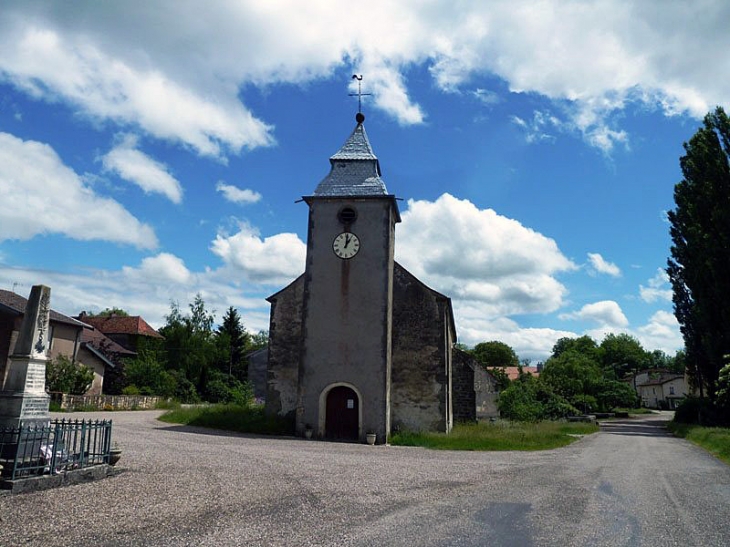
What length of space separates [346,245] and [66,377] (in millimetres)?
22595

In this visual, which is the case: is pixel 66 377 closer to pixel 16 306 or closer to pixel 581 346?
pixel 16 306

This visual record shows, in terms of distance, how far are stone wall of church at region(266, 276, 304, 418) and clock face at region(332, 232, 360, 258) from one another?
2.65 metres

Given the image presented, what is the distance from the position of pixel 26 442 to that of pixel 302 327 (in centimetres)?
1397

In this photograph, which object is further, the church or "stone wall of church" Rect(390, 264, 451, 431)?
"stone wall of church" Rect(390, 264, 451, 431)

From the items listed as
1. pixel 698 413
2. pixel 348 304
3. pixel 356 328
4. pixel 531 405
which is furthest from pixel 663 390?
pixel 348 304

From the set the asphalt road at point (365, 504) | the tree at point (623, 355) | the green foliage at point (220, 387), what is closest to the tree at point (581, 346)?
the tree at point (623, 355)

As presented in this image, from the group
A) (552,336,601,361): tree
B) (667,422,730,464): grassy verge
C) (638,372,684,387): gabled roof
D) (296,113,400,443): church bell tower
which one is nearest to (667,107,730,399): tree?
(667,422,730,464): grassy verge

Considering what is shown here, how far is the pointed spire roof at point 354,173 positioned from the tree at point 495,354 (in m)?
80.5

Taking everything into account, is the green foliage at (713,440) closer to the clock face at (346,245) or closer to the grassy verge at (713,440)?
the grassy verge at (713,440)

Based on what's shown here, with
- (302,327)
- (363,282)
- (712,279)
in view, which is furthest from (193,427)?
(712,279)

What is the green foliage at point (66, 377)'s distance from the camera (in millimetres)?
33562

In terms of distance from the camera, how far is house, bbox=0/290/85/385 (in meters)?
32.5

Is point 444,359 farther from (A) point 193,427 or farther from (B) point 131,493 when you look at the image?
(B) point 131,493

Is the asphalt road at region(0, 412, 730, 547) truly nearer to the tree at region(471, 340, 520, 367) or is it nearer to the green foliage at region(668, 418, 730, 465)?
the green foliage at region(668, 418, 730, 465)
